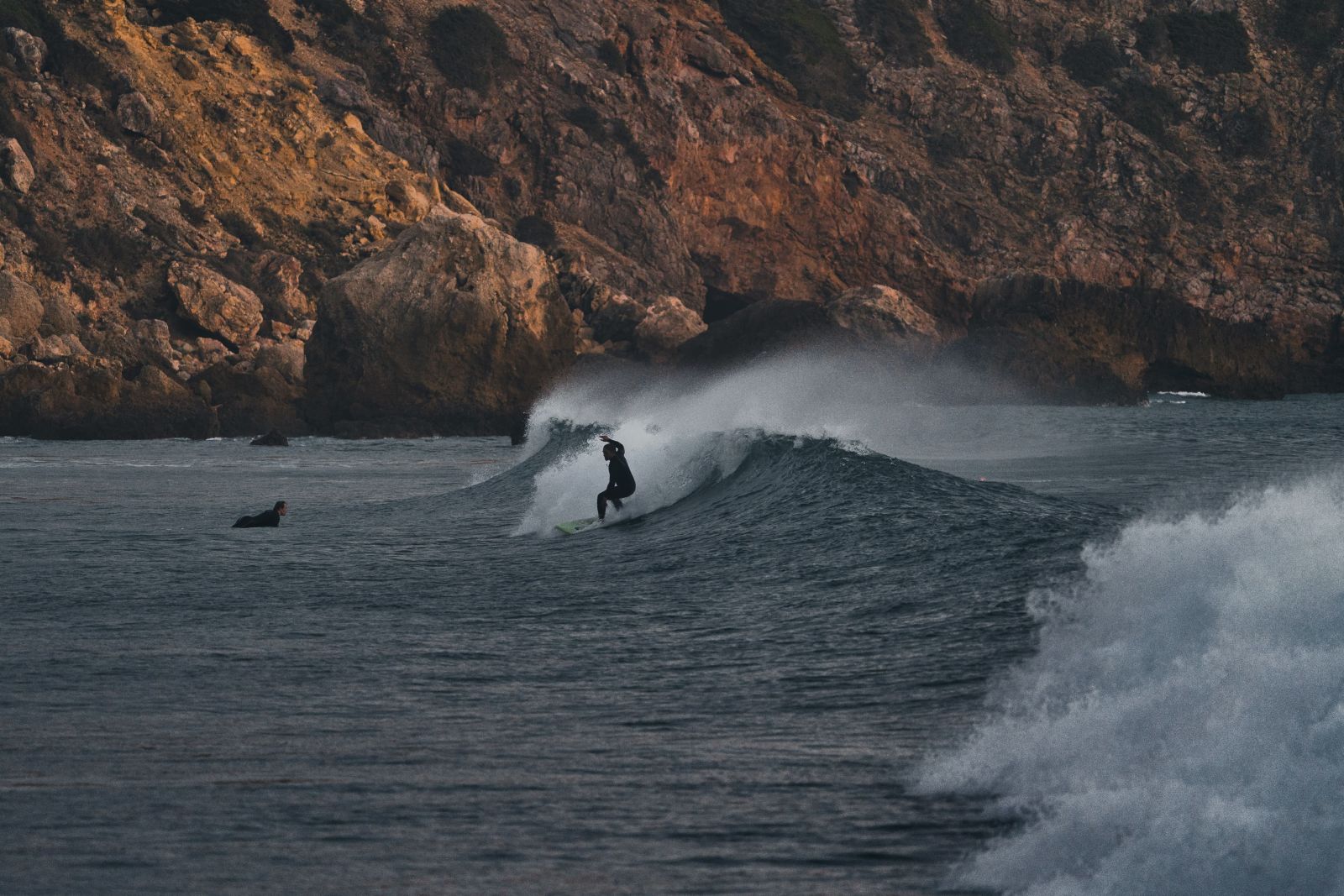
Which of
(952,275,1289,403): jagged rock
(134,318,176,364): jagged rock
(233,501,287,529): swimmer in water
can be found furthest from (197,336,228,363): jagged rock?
→ (233,501,287,529): swimmer in water

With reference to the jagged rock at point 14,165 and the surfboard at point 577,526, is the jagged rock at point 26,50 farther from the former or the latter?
the surfboard at point 577,526

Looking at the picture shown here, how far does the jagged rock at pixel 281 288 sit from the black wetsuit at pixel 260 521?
54810mm

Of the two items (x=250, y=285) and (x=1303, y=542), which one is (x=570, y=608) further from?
(x=250, y=285)

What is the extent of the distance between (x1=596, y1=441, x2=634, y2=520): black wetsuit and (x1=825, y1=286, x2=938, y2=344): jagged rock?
6402 centimetres

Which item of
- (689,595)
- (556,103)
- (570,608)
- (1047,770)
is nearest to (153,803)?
(1047,770)

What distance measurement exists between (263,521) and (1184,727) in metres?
18.8

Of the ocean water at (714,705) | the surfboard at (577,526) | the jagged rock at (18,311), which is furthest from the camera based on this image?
the jagged rock at (18,311)

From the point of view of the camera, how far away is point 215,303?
2908 inches

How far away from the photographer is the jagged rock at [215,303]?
242ft

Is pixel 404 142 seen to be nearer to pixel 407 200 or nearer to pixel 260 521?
pixel 407 200

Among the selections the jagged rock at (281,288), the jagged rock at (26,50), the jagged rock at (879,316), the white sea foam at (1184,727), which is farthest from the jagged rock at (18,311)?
the white sea foam at (1184,727)

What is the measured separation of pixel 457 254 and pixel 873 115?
235 feet

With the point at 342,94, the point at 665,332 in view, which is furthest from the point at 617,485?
the point at 342,94

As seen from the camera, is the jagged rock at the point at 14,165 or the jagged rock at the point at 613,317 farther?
the jagged rock at the point at 613,317
